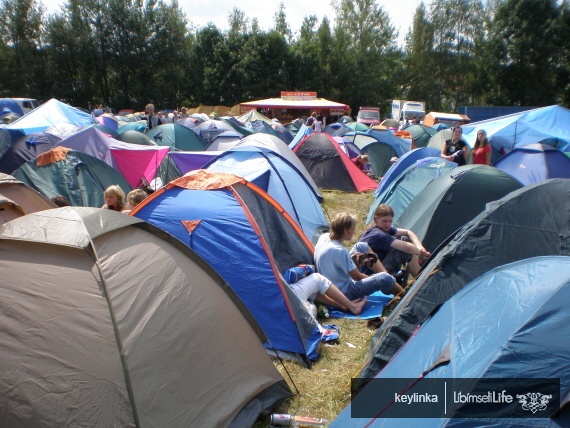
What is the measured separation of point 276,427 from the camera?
10.6 ft

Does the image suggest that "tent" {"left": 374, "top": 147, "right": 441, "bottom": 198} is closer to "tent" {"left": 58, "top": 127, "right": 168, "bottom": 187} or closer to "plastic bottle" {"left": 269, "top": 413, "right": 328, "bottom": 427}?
"tent" {"left": 58, "top": 127, "right": 168, "bottom": 187}

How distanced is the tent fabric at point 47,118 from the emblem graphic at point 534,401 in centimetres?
1320

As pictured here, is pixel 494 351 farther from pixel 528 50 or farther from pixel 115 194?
pixel 528 50

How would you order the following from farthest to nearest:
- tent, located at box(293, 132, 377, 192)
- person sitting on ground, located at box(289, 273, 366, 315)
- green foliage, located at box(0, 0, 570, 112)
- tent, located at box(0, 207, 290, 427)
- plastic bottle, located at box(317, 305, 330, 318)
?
green foliage, located at box(0, 0, 570, 112), tent, located at box(293, 132, 377, 192), plastic bottle, located at box(317, 305, 330, 318), person sitting on ground, located at box(289, 273, 366, 315), tent, located at box(0, 207, 290, 427)

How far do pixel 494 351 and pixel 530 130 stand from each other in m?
12.0

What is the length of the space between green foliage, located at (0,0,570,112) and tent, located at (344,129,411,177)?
2278 cm

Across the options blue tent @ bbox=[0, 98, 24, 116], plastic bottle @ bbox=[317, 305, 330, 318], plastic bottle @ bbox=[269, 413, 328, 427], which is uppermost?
blue tent @ bbox=[0, 98, 24, 116]

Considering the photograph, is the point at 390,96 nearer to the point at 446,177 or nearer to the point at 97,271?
the point at 446,177

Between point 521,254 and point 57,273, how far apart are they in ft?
11.1

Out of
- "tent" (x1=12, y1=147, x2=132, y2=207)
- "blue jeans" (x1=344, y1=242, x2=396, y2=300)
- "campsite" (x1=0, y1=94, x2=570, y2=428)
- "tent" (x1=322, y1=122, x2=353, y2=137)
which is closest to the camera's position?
"campsite" (x1=0, y1=94, x2=570, y2=428)

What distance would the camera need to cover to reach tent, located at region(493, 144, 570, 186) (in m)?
8.25

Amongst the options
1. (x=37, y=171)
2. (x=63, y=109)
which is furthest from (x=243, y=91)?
(x=37, y=171)

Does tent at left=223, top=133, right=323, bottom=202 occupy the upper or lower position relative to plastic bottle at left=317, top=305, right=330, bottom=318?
upper

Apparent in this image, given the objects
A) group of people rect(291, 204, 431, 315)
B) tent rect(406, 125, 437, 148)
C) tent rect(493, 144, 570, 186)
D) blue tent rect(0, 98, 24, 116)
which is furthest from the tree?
group of people rect(291, 204, 431, 315)
